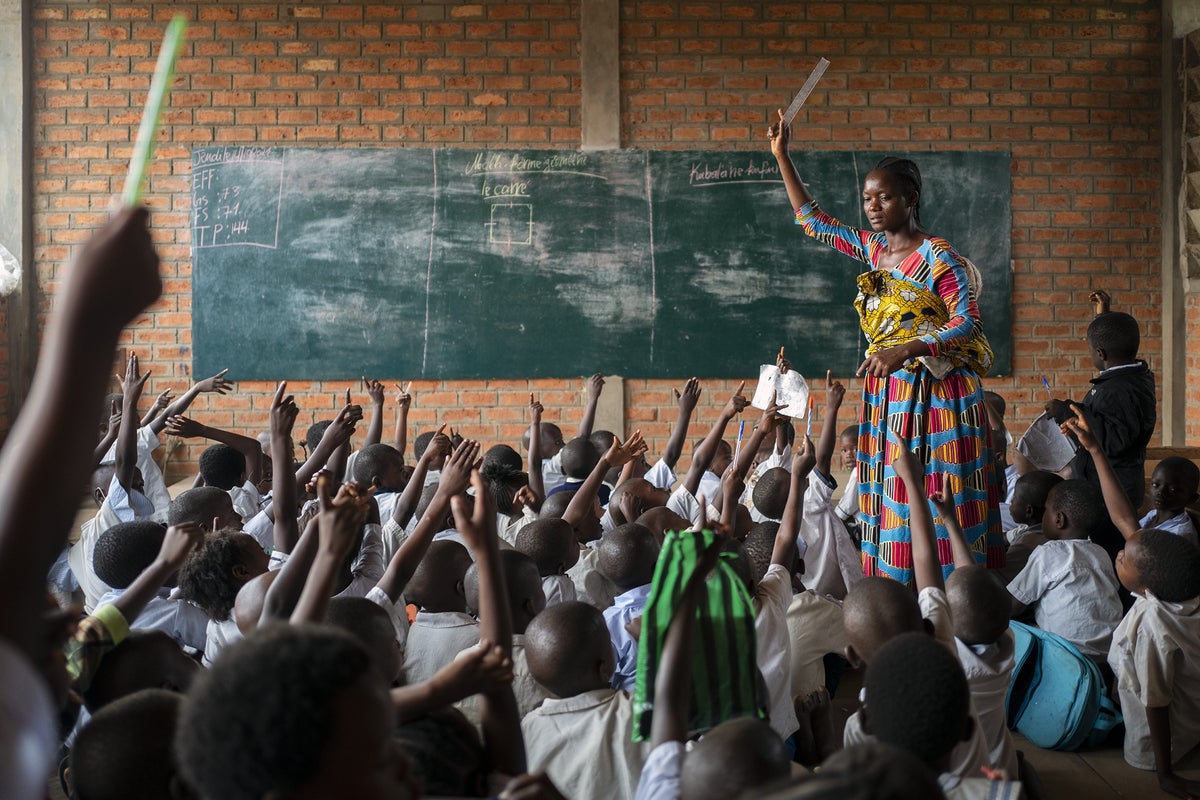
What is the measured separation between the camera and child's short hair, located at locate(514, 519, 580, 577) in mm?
2518

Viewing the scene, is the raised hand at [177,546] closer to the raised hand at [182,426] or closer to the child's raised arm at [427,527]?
the child's raised arm at [427,527]

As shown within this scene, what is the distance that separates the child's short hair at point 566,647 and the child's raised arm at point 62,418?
3.74ft

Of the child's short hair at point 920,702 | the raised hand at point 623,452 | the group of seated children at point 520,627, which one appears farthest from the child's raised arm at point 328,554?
the raised hand at point 623,452

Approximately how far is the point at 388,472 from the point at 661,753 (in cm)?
250

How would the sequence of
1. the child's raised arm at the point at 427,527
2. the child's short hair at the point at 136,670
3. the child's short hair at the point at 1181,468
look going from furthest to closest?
the child's short hair at the point at 1181,468
the child's raised arm at the point at 427,527
the child's short hair at the point at 136,670

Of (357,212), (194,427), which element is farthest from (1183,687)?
(357,212)

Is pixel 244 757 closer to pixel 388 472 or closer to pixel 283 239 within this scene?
pixel 388 472

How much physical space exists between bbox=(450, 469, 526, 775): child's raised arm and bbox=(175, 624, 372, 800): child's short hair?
420 millimetres

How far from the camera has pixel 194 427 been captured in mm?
4004

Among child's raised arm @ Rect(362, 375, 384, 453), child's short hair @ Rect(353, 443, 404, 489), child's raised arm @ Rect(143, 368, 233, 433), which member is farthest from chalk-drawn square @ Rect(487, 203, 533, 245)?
child's short hair @ Rect(353, 443, 404, 489)

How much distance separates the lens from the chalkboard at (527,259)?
600 cm

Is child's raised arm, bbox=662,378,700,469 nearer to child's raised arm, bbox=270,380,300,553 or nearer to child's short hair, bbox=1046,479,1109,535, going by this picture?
child's short hair, bbox=1046,479,1109,535

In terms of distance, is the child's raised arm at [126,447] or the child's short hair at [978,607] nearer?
the child's short hair at [978,607]

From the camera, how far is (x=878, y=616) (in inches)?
72.2
